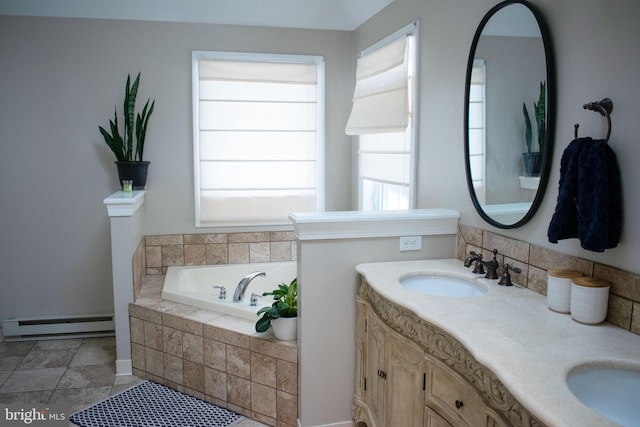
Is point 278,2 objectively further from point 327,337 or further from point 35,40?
point 327,337

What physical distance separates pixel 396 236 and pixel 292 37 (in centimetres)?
223

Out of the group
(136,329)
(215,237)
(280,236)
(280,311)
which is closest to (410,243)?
(280,311)

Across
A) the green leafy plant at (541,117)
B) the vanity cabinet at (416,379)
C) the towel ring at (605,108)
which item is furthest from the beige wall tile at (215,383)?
the towel ring at (605,108)

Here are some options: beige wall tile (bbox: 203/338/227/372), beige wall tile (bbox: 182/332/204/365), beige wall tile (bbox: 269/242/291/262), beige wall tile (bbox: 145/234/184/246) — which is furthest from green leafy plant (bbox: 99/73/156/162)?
beige wall tile (bbox: 203/338/227/372)

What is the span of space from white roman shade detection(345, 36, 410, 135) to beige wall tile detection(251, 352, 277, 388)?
1568 mm

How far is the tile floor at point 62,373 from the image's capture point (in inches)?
120

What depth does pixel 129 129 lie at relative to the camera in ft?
12.3

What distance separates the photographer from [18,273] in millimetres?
3951

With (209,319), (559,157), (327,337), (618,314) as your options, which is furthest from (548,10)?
(209,319)

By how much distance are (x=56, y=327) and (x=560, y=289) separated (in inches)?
145

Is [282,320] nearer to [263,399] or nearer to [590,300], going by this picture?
[263,399]

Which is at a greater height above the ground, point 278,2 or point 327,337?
point 278,2

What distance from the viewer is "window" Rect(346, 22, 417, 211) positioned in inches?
123

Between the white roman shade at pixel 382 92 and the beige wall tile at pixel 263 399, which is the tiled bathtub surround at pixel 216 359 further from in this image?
the white roman shade at pixel 382 92
